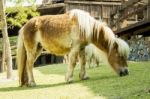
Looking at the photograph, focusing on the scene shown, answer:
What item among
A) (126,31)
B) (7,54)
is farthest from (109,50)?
(126,31)

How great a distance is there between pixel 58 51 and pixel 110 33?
143 cm

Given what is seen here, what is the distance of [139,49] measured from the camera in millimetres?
19688

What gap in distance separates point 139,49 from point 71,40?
9095 millimetres

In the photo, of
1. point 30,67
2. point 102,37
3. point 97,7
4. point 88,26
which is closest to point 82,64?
point 102,37

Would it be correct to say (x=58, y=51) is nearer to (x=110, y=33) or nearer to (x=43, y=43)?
(x=43, y=43)

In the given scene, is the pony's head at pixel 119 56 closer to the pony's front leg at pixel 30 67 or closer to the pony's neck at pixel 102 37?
the pony's neck at pixel 102 37

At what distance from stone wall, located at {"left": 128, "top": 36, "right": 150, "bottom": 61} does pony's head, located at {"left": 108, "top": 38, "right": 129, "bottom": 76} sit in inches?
314

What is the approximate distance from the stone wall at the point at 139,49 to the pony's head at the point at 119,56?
797cm

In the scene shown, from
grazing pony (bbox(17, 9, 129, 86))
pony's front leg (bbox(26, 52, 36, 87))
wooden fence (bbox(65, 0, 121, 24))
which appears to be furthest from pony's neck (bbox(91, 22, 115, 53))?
wooden fence (bbox(65, 0, 121, 24))

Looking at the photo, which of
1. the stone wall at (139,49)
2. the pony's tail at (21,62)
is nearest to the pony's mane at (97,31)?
the pony's tail at (21,62)

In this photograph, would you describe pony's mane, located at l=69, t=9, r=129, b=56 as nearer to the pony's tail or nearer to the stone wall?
the pony's tail

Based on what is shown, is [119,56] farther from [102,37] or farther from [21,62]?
[21,62]

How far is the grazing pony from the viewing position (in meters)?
10.9

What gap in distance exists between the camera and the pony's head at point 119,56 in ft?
35.6
